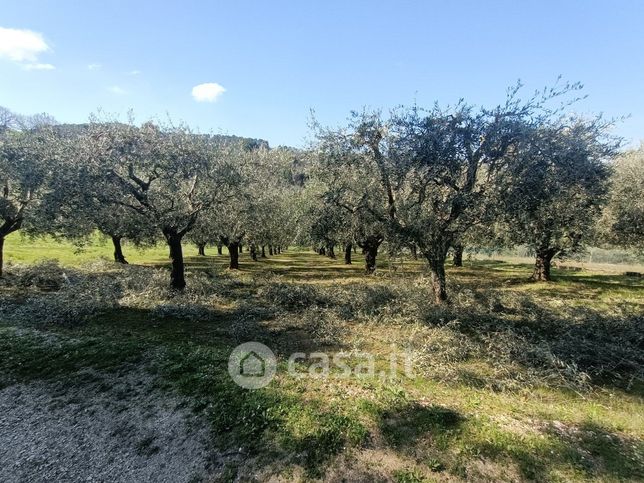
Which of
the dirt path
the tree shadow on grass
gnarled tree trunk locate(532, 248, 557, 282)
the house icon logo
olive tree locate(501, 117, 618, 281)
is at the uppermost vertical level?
olive tree locate(501, 117, 618, 281)

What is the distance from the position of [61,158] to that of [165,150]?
5052 millimetres

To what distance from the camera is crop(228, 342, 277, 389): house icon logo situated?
31.9 ft

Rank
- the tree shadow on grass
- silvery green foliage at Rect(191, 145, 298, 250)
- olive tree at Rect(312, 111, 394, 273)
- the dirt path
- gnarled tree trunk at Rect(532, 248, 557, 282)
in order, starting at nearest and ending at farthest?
1. the dirt path
2. the tree shadow on grass
3. olive tree at Rect(312, 111, 394, 273)
4. silvery green foliage at Rect(191, 145, 298, 250)
5. gnarled tree trunk at Rect(532, 248, 557, 282)

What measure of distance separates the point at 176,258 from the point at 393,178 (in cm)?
1388

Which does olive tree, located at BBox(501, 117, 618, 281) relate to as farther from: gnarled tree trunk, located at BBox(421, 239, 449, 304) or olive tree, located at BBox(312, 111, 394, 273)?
olive tree, located at BBox(312, 111, 394, 273)

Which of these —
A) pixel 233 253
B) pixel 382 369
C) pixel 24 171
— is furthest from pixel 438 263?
pixel 24 171

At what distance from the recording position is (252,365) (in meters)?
10.9

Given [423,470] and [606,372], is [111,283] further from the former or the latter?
[606,372]

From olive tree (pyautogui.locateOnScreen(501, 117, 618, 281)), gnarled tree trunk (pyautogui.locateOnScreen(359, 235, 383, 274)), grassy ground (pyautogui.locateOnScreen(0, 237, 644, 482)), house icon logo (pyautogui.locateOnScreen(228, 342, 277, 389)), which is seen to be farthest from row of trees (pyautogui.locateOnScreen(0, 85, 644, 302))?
house icon logo (pyautogui.locateOnScreen(228, 342, 277, 389))

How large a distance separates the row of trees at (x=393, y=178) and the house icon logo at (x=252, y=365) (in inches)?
391

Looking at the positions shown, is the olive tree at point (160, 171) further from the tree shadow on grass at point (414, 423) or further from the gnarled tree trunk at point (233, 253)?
the tree shadow on grass at point (414, 423)

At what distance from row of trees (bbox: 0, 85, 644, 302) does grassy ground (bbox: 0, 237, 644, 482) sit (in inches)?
171

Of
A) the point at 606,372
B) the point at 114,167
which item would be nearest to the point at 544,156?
the point at 606,372

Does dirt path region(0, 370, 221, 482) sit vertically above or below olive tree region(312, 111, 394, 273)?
below
